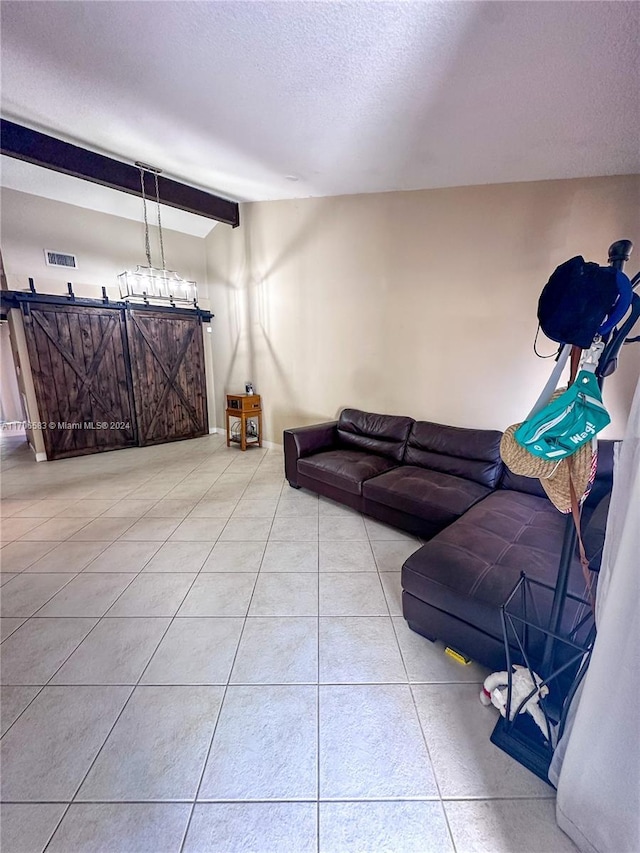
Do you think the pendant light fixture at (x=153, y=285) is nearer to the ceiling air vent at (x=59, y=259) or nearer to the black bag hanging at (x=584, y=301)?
the ceiling air vent at (x=59, y=259)

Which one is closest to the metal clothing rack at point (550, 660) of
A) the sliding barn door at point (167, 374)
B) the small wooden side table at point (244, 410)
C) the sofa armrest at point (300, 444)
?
the sofa armrest at point (300, 444)

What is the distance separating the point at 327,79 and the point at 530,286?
79.2 inches

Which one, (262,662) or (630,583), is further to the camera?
(262,662)

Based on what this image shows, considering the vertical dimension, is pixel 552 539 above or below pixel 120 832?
above

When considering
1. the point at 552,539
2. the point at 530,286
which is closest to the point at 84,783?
the point at 552,539

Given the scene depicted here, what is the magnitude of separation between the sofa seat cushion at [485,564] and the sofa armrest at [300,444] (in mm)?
1732

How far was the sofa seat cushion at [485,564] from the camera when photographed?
1.39 m

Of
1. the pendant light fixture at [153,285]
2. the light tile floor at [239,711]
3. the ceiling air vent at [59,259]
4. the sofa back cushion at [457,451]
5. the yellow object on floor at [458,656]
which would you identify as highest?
the ceiling air vent at [59,259]

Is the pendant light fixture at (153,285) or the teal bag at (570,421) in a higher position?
the pendant light fixture at (153,285)

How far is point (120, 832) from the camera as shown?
100cm

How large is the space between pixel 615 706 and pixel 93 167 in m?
4.89

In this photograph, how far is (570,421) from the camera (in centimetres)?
87

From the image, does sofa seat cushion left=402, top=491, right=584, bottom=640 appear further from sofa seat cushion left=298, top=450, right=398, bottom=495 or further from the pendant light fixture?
the pendant light fixture

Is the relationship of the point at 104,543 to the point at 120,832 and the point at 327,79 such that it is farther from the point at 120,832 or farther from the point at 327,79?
the point at 327,79
